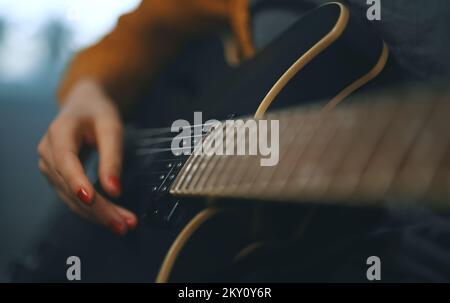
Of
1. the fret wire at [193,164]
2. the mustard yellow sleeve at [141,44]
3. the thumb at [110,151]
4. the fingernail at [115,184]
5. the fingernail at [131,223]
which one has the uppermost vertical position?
the mustard yellow sleeve at [141,44]

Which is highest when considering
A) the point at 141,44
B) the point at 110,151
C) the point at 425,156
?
the point at 141,44

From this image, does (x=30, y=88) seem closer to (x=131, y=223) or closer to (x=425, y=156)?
(x=131, y=223)

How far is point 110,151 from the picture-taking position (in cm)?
42

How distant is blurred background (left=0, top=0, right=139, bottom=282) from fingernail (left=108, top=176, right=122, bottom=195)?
18 centimetres

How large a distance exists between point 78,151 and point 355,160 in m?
0.30

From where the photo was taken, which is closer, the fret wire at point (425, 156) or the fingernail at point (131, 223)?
the fret wire at point (425, 156)

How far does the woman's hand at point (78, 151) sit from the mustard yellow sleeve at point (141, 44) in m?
0.03

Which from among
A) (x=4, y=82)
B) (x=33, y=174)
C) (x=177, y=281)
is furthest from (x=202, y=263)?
(x=4, y=82)

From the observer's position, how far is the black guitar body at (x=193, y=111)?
0.32 m

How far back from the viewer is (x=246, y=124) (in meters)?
0.32

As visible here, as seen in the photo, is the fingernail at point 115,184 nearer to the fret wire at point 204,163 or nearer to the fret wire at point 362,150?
the fret wire at point 204,163

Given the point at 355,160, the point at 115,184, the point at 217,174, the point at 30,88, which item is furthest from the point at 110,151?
the point at 30,88
